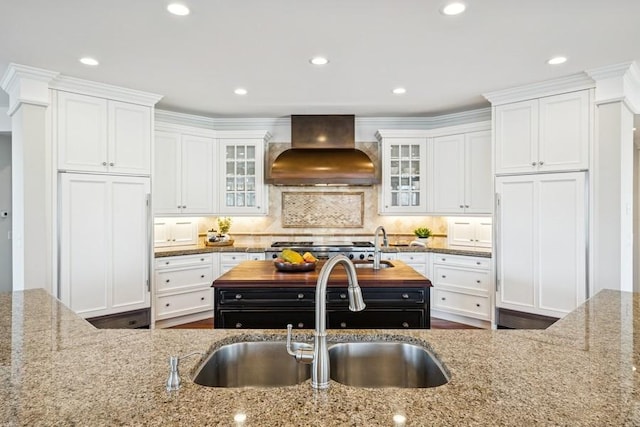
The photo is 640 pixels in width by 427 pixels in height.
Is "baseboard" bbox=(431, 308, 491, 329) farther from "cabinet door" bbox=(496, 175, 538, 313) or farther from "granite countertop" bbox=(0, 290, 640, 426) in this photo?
"granite countertop" bbox=(0, 290, 640, 426)

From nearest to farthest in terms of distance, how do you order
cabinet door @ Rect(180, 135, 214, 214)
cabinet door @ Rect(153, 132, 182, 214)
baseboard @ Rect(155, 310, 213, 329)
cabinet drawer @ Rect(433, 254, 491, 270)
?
cabinet drawer @ Rect(433, 254, 491, 270)
baseboard @ Rect(155, 310, 213, 329)
cabinet door @ Rect(153, 132, 182, 214)
cabinet door @ Rect(180, 135, 214, 214)

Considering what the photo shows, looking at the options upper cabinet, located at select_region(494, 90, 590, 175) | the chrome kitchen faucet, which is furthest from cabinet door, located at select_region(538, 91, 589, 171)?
the chrome kitchen faucet

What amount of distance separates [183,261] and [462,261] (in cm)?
329

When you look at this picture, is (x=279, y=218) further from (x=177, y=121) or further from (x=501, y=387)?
(x=501, y=387)

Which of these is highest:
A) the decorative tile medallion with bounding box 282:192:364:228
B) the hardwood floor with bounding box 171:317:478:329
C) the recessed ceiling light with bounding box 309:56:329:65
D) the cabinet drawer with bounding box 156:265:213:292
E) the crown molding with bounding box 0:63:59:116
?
the recessed ceiling light with bounding box 309:56:329:65

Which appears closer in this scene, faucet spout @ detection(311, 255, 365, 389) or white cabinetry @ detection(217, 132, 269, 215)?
faucet spout @ detection(311, 255, 365, 389)

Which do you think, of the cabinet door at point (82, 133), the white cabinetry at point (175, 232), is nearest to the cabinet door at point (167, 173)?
the white cabinetry at point (175, 232)

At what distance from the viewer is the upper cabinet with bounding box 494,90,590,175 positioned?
11.6 ft

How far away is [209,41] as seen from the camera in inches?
112

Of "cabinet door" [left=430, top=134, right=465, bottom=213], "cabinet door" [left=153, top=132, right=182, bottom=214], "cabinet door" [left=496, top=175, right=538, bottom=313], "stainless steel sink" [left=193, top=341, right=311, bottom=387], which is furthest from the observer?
"cabinet door" [left=430, top=134, right=465, bottom=213]

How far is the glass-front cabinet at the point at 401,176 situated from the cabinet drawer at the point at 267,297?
2.67 m

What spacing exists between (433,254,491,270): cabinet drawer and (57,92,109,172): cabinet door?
12.6 ft

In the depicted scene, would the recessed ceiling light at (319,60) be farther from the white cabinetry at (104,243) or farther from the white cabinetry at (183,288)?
the white cabinetry at (183,288)

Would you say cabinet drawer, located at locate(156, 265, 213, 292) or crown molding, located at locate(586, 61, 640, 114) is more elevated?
crown molding, located at locate(586, 61, 640, 114)
